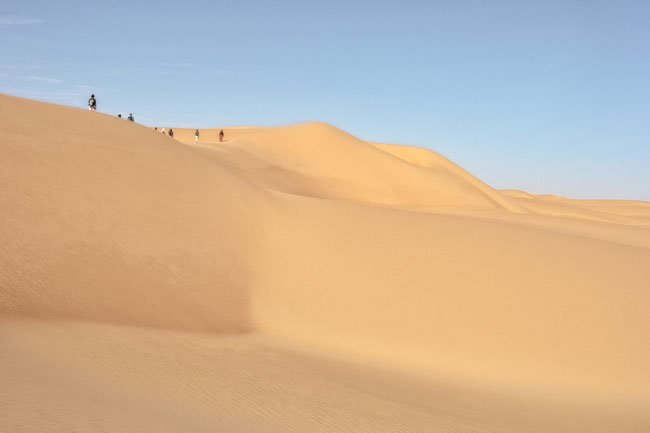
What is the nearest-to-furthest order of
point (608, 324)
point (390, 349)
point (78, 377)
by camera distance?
point (78, 377)
point (390, 349)
point (608, 324)

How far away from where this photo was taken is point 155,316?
10.1 metres

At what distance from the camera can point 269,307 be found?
38.9ft

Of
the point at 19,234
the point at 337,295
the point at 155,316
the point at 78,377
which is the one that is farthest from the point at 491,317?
the point at 19,234

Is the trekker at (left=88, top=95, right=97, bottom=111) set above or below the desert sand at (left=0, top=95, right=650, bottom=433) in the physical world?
above

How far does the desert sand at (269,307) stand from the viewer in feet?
22.8

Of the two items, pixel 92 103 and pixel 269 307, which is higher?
pixel 92 103

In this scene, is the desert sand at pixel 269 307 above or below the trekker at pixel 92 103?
below

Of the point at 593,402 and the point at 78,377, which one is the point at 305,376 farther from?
the point at 593,402

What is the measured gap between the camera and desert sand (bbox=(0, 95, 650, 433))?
6938mm

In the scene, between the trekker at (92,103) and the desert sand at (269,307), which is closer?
the desert sand at (269,307)

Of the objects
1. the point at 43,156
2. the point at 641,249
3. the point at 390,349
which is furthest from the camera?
the point at 641,249

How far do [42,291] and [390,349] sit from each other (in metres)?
6.16

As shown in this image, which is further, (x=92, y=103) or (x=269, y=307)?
(x=92, y=103)

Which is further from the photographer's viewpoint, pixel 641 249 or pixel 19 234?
pixel 641 249
